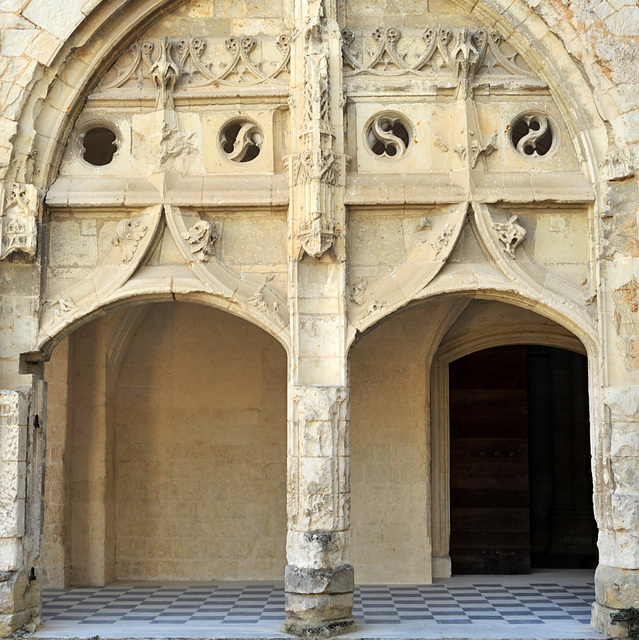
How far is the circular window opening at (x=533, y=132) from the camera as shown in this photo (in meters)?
7.71

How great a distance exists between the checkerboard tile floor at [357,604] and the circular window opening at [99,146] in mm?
3837

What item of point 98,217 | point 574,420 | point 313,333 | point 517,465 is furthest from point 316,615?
point 574,420

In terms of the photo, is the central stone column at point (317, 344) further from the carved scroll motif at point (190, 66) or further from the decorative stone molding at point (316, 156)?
the carved scroll motif at point (190, 66)

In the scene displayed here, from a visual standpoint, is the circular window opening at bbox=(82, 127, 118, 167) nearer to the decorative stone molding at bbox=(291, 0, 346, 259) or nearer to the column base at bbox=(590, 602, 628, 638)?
the decorative stone molding at bbox=(291, 0, 346, 259)

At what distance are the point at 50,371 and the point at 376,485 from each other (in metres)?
3.17

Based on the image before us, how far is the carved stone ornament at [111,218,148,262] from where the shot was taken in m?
7.66

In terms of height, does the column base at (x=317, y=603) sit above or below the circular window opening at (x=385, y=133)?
below

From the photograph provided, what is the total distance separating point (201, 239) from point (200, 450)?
2983 mm

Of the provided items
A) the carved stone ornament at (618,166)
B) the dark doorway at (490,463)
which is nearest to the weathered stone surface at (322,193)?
the carved stone ornament at (618,166)

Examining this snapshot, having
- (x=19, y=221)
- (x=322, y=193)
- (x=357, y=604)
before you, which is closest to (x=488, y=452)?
(x=357, y=604)

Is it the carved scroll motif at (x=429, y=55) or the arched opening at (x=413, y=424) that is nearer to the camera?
the carved scroll motif at (x=429, y=55)

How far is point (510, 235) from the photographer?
7.50 m

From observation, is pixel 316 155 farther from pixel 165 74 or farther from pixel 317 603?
pixel 317 603

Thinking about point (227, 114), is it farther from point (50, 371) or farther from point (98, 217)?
point (50, 371)
